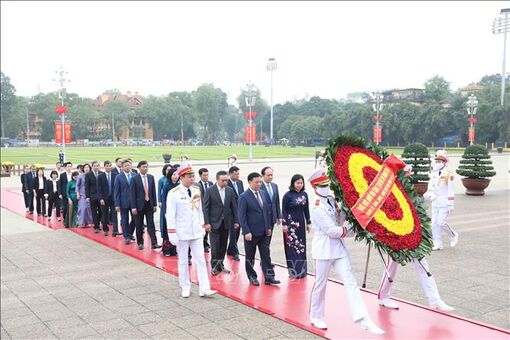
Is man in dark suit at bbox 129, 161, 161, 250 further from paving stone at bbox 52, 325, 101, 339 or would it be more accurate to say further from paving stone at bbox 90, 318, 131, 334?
paving stone at bbox 52, 325, 101, 339

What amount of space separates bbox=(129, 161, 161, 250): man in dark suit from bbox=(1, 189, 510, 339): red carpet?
52.2 inches

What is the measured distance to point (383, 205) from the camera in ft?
14.7

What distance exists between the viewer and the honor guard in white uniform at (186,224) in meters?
5.61

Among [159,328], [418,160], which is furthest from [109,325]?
[418,160]

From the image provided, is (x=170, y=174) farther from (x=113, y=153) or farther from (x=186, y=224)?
(x=113, y=153)

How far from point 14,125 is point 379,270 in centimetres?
4002

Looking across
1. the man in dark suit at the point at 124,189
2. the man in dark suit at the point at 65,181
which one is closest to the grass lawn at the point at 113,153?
the man in dark suit at the point at 65,181

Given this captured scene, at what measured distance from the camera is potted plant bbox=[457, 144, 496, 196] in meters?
16.1

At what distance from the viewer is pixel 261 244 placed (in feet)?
19.8

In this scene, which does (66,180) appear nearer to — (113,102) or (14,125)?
(14,125)

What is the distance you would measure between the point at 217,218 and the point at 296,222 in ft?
3.73

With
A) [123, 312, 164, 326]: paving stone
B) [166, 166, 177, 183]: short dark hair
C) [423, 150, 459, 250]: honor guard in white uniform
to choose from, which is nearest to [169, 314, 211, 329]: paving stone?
[123, 312, 164, 326]: paving stone

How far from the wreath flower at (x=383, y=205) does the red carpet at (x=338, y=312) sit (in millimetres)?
671

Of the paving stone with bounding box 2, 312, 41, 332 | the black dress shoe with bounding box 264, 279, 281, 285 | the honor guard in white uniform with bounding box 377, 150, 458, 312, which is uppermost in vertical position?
the honor guard in white uniform with bounding box 377, 150, 458, 312
